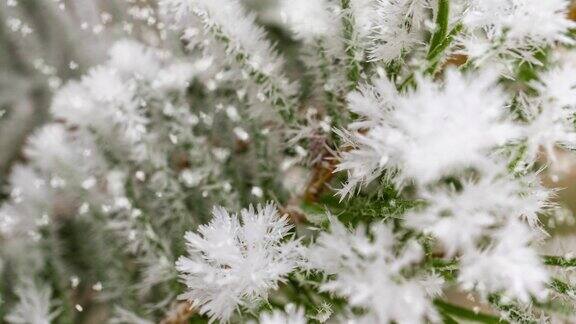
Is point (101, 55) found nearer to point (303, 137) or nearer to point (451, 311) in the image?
point (303, 137)

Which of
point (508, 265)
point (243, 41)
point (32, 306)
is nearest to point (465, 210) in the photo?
point (508, 265)

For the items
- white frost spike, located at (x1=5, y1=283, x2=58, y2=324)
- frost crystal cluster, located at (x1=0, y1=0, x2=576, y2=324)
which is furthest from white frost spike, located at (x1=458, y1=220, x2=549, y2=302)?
white frost spike, located at (x1=5, y1=283, x2=58, y2=324)

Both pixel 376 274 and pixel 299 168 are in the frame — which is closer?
pixel 376 274

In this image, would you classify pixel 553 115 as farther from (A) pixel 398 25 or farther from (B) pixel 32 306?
(B) pixel 32 306

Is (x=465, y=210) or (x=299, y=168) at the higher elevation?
(x=465, y=210)

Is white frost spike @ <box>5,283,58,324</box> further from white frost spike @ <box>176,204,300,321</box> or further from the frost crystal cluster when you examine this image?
white frost spike @ <box>176,204,300,321</box>

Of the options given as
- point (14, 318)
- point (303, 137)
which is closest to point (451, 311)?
point (303, 137)

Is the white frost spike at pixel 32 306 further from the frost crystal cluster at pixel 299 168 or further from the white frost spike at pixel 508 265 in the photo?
the white frost spike at pixel 508 265
